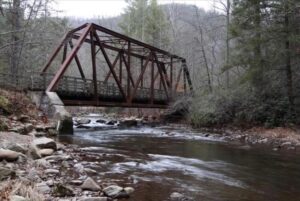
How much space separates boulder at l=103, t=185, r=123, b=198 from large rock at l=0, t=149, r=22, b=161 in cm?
256

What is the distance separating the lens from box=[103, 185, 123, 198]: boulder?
7184 millimetres

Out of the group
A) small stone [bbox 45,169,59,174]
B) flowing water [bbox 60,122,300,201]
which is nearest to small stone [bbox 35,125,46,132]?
flowing water [bbox 60,122,300,201]

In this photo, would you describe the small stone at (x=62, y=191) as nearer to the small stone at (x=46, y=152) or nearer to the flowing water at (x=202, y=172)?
the flowing water at (x=202, y=172)

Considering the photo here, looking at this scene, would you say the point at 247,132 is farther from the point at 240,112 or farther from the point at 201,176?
the point at 201,176

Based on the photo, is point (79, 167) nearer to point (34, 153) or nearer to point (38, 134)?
point (34, 153)

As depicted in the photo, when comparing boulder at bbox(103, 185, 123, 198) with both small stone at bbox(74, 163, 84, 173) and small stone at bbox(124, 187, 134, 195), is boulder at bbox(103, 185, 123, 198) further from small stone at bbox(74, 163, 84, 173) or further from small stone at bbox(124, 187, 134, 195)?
small stone at bbox(74, 163, 84, 173)

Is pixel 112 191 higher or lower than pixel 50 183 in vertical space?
lower

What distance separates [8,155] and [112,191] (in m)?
2.81

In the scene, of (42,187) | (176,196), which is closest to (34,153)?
(42,187)

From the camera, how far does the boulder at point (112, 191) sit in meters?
7.18

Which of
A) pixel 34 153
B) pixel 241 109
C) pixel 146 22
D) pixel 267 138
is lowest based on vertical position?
pixel 267 138

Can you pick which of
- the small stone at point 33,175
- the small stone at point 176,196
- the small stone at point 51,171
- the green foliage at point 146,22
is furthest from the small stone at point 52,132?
the green foliage at point 146,22

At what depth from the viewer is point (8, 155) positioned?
28.1 ft

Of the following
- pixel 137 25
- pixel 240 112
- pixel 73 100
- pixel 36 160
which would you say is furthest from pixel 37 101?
pixel 137 25
